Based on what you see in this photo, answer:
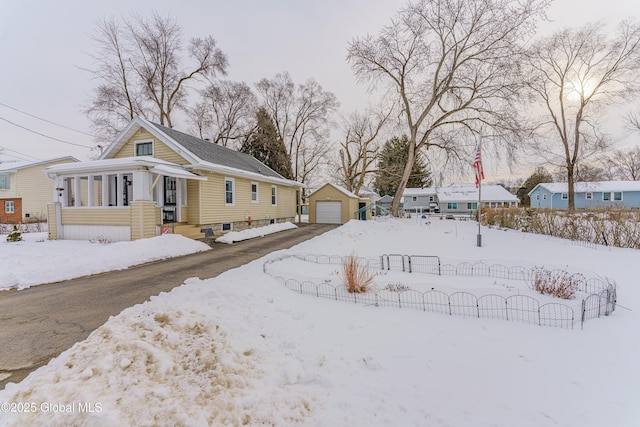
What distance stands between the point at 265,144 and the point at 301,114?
240 inches

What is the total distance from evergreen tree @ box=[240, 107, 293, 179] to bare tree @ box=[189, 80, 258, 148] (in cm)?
90

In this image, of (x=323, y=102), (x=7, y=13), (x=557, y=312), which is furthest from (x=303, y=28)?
(x=323, y=102)

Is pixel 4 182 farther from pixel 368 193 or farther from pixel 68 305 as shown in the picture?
pixel 368 193

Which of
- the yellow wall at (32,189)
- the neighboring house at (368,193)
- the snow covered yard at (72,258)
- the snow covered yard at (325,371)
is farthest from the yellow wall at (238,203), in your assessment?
the neighboring house at (368,193)

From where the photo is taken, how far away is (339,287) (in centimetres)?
530

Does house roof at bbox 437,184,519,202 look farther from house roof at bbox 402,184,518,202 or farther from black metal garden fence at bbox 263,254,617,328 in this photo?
black metal garden fence at bbox 263,254,617,328

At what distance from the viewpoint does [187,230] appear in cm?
1123

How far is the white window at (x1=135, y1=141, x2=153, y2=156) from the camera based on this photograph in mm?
12789

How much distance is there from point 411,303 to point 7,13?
1577 cm

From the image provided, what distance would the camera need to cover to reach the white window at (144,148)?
12789 mm

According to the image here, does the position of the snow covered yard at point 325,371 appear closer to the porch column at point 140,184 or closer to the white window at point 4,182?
the porch column at point 140,184

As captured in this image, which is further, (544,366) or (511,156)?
(511,156)

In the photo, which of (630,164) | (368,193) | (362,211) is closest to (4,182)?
(362,211)

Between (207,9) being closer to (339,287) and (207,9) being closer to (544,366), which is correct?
(339,287)
